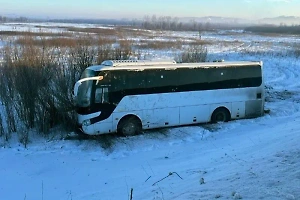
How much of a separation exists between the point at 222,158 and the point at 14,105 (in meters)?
8.67

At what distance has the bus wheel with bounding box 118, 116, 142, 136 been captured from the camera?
13.6 m

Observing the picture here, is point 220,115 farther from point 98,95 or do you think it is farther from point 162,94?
point 98,95

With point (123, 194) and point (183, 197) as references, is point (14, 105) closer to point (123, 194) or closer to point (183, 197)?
point (123, 194)

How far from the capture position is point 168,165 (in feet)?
35.8

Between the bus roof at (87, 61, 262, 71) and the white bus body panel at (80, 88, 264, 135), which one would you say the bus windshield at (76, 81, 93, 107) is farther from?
the bus roof at (87, 61, 262, 71)

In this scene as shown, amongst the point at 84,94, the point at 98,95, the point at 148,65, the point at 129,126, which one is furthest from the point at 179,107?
the point at 84,94

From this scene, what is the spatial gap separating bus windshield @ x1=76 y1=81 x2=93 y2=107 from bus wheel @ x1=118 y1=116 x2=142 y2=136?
1552 millimetres

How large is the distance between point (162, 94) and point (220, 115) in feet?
10.2

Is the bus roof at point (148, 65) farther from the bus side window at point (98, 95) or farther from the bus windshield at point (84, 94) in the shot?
the bus side window at point (98, 95)

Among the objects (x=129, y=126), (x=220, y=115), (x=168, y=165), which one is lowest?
(x=168, y=165)

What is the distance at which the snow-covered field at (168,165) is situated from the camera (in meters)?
7.47

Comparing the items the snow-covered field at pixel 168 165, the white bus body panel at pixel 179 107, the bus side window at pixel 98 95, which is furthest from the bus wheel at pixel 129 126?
the bus side window at pixel 98 95

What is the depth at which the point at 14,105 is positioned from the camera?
1439cm

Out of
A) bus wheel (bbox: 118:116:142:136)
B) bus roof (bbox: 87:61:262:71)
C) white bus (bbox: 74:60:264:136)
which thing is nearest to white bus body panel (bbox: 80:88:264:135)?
white bus (bbox: 74:60:264:136)
